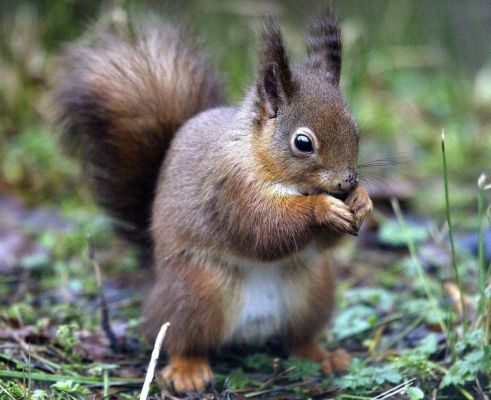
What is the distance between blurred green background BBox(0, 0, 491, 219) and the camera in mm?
3824

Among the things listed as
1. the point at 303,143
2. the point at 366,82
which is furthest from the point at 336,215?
the point at 366,82

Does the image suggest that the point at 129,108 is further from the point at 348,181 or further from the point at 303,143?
the point at 348,181

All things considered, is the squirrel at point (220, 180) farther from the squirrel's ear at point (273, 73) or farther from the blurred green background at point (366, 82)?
the blurred green background at point (366, 82)

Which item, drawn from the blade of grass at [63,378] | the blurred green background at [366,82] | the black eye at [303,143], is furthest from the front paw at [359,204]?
the blurred green background at [366,82]

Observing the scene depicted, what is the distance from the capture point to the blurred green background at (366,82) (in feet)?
12.5

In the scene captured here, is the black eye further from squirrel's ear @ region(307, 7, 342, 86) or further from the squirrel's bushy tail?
the squirrel's bushy tail

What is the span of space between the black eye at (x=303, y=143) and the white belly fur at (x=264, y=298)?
35 centimetres

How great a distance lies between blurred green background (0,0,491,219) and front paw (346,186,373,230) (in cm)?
118

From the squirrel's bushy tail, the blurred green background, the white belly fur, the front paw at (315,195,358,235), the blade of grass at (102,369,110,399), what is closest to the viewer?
the front paw at (315,195,358,235)

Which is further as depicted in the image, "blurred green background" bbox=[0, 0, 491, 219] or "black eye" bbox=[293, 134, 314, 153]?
"blurred green background" bbox=[0, 0, 491, 219]

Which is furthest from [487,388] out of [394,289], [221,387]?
[394,289]

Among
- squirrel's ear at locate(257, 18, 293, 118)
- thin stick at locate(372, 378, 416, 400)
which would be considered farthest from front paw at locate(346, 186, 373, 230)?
thin stick at locate(372, 378, 416, 400)

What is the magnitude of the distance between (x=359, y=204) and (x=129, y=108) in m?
0.98

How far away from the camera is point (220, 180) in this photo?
221 cm
